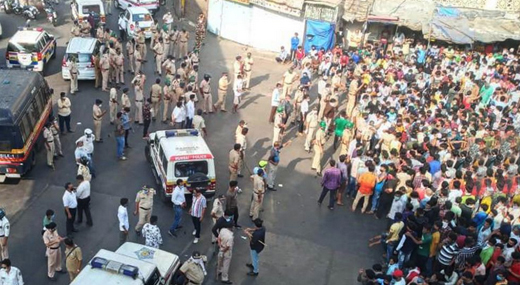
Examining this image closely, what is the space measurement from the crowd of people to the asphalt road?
70 cm

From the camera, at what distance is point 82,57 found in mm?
21969

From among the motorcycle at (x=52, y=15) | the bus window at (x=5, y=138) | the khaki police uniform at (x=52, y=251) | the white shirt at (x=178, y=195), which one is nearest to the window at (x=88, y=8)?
the motorcycle at (x=52, y=15)

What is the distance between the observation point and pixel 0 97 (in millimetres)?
15125

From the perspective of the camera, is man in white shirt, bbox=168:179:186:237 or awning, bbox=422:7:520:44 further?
awning, bbox=422:7:520:44

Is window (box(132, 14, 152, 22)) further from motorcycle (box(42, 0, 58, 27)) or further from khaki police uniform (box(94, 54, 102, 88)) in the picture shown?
khaki police uniform (box(94, 54, 102, 88))

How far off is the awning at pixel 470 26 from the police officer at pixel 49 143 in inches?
738

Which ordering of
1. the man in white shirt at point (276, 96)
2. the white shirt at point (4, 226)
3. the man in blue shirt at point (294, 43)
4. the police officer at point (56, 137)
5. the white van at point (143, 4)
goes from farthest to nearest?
1. the white van at point (143, 4)
2. the man in blue shirt at point (294, 43)
3. the man in white shirt at point (276, 96)
4. the police officer at point (56, 137)
5. the white shirt at point (4, 226)

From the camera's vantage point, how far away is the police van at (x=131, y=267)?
9.81 metres

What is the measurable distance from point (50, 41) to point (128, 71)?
3.77 metres

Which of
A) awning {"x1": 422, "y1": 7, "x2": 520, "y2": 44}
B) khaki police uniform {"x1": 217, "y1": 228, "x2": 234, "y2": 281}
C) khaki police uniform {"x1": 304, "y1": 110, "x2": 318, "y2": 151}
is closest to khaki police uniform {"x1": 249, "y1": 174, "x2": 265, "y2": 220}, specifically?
khaki police uniform {"x1": 217, "y1": 228, "x2": 234, "y2": 281}

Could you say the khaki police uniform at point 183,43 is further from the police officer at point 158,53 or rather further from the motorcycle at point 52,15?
the motorcycle at point 52,15

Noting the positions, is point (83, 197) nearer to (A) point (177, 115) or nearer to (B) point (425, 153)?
(A) point (177, 115)

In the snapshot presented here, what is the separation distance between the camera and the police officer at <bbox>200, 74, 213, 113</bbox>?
2014 cm

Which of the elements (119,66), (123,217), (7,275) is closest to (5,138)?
(123,217)
